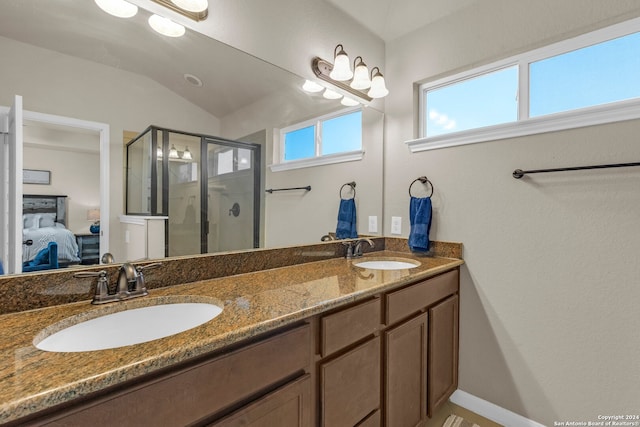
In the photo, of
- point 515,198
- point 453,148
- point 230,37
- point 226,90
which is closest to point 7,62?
point 226,90

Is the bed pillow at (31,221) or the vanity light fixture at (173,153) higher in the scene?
the vanity light fixture at (173,153)

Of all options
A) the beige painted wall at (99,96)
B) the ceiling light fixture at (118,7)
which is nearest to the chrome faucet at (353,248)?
the beige painted wall at (99,96)

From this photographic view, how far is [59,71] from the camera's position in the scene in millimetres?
938

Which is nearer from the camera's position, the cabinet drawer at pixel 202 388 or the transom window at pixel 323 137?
the cabinet drawer at pixel 202 388

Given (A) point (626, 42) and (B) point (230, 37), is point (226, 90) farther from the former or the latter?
(A) point (626, 42)

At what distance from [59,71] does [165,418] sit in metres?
1.06

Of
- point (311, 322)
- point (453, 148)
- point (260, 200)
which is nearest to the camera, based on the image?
point (311, 322)

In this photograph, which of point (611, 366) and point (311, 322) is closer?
point (311, 322)

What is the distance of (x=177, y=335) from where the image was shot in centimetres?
73

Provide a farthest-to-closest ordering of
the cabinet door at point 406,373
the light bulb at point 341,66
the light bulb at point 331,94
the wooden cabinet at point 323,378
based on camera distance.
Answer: the light bulb at point 331,94 < the light bulb at point 341,66 < the cabinet door at point 406,373 < the wooden cabinet at point 323,378

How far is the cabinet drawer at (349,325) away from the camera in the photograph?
101 cm

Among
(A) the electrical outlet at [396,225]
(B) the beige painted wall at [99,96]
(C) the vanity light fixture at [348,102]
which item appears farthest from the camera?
(A) the electrical outlet at [396,225]

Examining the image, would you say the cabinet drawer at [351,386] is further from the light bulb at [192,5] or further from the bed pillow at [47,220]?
the light bulb at [192,5]

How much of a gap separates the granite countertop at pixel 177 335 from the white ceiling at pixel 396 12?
1.66m
